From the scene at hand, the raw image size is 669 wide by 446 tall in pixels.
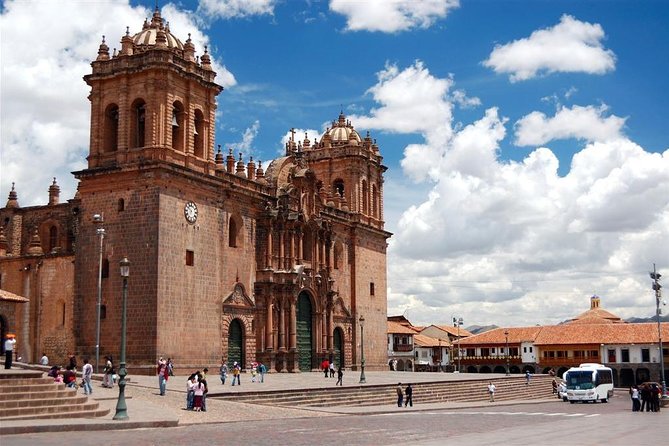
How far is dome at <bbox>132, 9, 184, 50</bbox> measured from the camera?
4016 cm

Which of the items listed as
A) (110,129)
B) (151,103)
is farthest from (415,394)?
(110,129)

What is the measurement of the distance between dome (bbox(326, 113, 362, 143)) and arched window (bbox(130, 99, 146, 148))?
20763 millimetres

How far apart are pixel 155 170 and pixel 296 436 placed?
2049cm

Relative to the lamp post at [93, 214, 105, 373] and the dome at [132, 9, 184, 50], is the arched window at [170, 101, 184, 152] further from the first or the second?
the lamp post at [93, 214, 105, 373]

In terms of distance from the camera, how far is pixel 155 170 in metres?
36.8

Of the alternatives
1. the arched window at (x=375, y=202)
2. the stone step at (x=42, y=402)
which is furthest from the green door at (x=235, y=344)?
the stone step at (x=42, y=402)

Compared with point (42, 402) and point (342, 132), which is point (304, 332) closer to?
point (342, 132)

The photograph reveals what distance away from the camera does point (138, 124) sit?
39156 mm

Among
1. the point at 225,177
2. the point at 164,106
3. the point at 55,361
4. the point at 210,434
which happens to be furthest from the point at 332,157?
the point at 210,434

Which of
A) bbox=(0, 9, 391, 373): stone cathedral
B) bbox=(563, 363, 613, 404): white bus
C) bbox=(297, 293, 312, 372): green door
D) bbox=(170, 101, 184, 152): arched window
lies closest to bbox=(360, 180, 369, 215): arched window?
bbox=(0, 9, 391, 373): stone cathedral

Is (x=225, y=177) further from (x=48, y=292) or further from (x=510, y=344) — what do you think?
(x=510, y=344)

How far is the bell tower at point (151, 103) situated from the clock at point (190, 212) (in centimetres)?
191

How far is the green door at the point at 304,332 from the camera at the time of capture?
4675cm

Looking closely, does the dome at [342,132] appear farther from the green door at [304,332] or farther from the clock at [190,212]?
the clock at [190,212]
